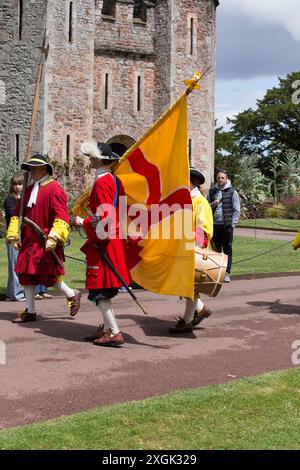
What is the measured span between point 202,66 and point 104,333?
26.0 meters

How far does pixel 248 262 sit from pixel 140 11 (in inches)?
741

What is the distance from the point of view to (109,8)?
30.5 meters

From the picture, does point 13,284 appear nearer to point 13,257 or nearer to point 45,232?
point 13,257

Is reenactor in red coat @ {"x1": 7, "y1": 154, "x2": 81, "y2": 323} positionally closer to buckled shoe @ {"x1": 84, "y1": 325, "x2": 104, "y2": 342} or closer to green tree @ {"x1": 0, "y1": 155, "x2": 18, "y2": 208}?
buckled shoe @ {"x1": 84, "y1": 325, "x2": 104, "y2": 342}

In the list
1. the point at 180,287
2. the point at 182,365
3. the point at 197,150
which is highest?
the point at 197,150

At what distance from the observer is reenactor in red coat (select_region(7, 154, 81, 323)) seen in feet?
25.8

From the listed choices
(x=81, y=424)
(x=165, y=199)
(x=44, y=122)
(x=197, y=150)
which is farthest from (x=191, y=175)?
(x=197, y=150)

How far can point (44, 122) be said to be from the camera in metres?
27.1

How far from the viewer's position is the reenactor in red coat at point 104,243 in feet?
23.1

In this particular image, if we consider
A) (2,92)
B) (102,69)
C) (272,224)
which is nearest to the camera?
(2,92)

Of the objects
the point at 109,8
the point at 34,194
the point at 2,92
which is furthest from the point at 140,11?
the point at 34,194

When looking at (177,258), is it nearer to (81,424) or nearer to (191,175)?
(191,175)

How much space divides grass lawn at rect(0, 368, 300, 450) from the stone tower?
2291 cm

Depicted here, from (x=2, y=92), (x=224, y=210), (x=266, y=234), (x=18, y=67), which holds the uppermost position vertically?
(x=18, y=67)
